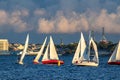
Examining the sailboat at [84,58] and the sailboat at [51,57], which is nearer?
the sailboat at [84,58]

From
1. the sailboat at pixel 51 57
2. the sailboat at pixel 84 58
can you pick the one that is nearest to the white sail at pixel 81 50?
the sailboat at pixel 84 58

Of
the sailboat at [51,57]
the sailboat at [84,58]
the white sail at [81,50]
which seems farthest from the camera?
the sailboat at [51,57]

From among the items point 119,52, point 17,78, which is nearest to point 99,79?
point 17,78

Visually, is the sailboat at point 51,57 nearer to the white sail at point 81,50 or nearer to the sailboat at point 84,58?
the white sail at point 81,50

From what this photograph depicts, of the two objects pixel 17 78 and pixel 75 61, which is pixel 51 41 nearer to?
pixel 75 61

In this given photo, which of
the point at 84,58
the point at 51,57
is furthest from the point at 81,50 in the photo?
the point at 51,57

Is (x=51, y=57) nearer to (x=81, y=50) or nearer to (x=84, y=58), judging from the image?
(x=81, y=50)

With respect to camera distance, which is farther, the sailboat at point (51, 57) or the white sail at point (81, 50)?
the sailboat at point (51, 57)

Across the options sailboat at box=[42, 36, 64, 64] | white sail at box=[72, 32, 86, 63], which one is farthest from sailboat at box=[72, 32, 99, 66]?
sailboat at box=[42, 36, 64, 64]

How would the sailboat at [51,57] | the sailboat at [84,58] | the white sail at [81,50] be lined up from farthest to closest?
1. the sailboat at [51,57]
2. the white sail at [81,50]
3. the sailboat at [84,58]

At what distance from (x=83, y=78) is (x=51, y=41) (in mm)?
67760

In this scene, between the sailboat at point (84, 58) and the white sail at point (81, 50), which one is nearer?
the sailboat at point (84, 58)

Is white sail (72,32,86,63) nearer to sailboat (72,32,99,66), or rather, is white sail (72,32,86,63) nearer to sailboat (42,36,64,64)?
sailboat (72,32,99,66)

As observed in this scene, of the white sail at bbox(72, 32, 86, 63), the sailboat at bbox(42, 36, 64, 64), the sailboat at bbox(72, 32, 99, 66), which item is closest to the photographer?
the sailboat at bbox(72, 32, 99, 66)
